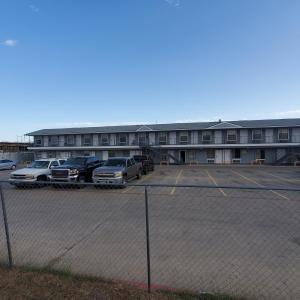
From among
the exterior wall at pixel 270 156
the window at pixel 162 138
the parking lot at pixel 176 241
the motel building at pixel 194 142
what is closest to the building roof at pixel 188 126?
the motel building at pixel 194 142

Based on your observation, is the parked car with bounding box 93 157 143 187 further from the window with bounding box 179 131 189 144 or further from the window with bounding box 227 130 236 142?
the window with bounding box 227 130 236 142

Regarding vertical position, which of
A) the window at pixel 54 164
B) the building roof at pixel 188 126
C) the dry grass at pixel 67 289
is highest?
the building roof at pixel 188 126

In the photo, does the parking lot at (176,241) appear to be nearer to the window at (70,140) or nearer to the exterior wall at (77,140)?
the exterior wall at (77,140)

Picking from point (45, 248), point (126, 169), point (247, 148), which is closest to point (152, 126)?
point (247, 148)

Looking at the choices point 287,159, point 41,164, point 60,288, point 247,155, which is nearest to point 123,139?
point 247,155

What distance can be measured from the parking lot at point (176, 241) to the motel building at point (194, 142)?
3223cm

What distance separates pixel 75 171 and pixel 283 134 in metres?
35.1

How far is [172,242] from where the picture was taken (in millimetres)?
6582

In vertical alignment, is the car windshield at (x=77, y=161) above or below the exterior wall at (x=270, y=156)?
above

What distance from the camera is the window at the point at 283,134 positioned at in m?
41.2

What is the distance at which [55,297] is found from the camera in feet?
12.4

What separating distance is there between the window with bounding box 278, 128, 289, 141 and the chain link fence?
32969 mm

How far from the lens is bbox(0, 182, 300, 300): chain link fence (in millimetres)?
4605

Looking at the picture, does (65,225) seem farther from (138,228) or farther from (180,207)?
(180,207)
